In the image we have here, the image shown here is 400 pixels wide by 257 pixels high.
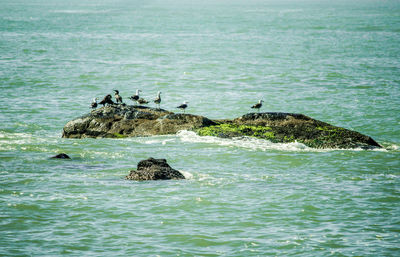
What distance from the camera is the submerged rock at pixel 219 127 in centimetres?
2711

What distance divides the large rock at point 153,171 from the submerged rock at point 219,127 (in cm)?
647

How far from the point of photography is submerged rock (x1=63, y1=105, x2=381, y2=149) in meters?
27.1

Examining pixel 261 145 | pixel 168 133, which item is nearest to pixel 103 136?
pixel 168 133

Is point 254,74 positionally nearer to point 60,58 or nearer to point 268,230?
point 60,58

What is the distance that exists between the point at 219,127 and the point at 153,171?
24.9 feet

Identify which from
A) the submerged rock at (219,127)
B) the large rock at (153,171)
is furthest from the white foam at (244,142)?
the large rock at (153,171)

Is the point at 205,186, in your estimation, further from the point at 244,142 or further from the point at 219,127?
the point at 219,127

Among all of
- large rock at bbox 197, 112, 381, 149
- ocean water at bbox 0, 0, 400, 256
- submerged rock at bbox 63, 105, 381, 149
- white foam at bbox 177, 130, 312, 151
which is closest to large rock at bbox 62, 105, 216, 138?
submerged rock at bbox 63, 105, 381, 149

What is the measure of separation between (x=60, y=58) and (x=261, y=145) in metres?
56.7

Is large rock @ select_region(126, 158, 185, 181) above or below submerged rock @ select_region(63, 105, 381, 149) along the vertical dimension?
below

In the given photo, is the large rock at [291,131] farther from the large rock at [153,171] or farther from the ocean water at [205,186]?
the large rock at [153,171]

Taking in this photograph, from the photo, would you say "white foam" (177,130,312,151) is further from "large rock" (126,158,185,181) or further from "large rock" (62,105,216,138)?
"large rock" (126,158,185,181)

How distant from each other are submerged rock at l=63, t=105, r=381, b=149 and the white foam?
25 cm

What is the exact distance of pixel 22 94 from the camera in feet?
159
